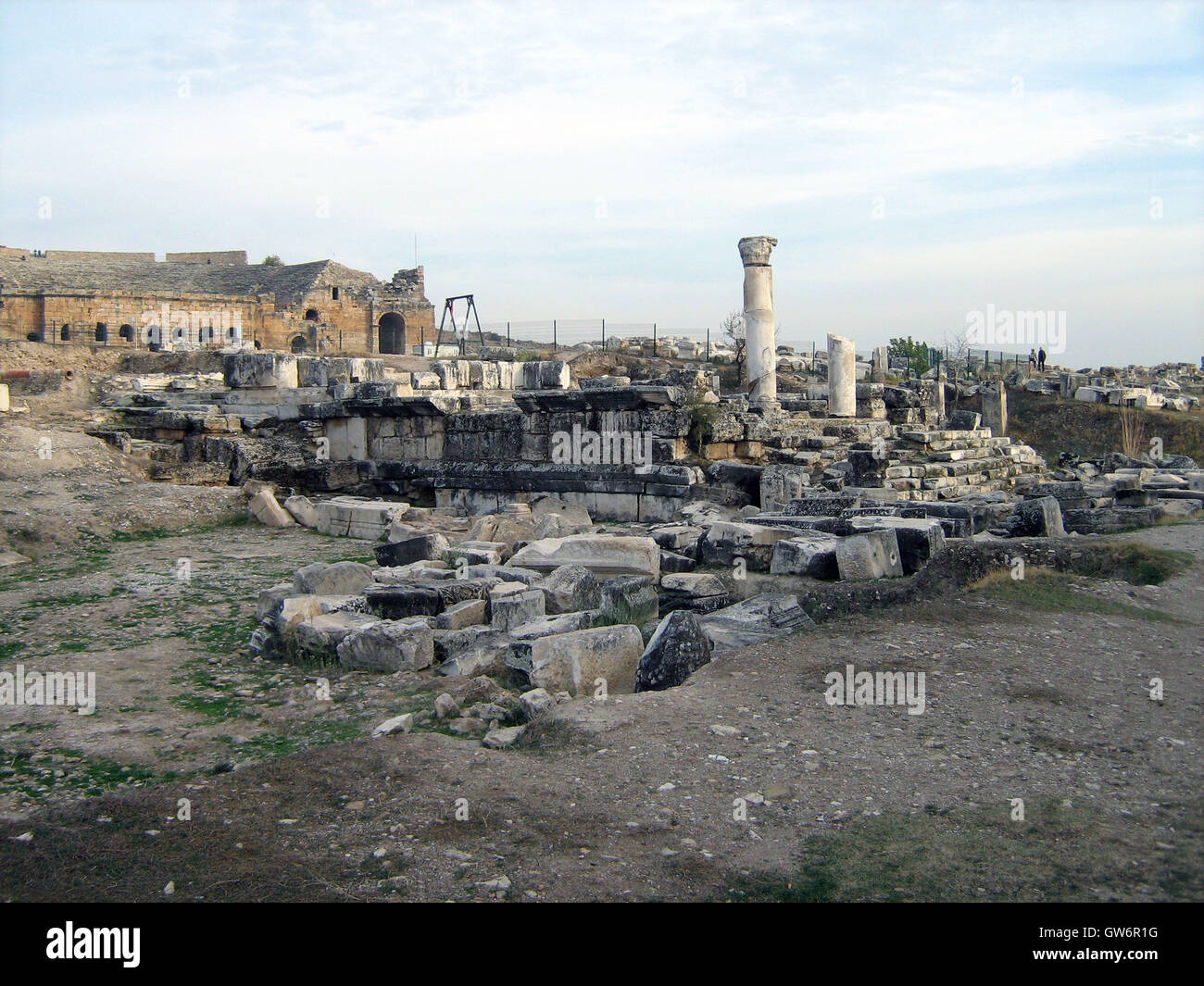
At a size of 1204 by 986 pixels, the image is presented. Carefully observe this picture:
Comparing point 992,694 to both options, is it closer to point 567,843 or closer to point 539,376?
point 567,843

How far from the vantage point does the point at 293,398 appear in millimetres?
16375

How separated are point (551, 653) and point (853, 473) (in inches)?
339

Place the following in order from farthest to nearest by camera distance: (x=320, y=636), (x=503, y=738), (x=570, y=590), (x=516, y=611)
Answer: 1. (x=570, y=590)
2. (x=516, y=611)
3. (x=320, y=636)
4. (x=503, y=738)

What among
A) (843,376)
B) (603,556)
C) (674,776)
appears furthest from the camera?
(843,376)

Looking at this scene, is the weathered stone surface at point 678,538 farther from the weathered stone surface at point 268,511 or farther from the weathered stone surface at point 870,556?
the weathered stone surface at point 268,511

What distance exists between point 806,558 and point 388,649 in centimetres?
333

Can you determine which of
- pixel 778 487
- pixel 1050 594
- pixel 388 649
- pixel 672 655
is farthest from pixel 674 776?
pixel 778 487

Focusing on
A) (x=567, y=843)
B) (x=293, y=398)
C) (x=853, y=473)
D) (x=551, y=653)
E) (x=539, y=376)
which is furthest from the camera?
(x=293, y=398)

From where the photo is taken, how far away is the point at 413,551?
30.1 feet

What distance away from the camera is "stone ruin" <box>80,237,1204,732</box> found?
656cm

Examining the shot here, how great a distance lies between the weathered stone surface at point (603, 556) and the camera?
26.7 ft

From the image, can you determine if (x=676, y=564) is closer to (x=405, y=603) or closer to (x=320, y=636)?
(x=405, y=603)

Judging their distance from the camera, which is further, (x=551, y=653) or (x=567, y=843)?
(x=551, y=653)
